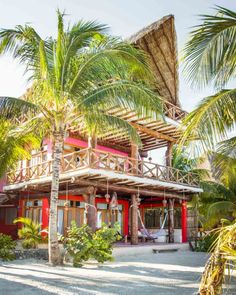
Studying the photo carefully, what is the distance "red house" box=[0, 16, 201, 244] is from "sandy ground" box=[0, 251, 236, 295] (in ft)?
12.0

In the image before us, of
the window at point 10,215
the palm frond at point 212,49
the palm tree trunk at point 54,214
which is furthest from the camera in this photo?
the window at point 10,215

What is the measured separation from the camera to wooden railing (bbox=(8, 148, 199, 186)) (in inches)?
512

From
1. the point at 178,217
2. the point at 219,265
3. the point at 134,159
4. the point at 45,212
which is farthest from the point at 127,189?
the point at 219,265

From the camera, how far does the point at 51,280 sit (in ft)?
25.1

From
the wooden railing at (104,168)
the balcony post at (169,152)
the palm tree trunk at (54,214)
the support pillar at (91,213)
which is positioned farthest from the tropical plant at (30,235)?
the balcony post at (169,152)

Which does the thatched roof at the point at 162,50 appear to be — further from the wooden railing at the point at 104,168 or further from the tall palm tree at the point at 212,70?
the tall palm tree at the point at 212,70

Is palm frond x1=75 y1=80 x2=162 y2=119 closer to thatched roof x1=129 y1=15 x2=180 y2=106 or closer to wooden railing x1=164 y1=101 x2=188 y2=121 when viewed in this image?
wooden railing x1=164 y1=101 x2=188 y2=121

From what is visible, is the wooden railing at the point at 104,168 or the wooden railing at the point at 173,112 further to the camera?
the wooden railing at the point at 173,112

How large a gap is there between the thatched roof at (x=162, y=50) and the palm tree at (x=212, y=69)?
37.0 ft

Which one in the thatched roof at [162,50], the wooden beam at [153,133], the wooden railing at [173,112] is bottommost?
the wooden beam at [153,133]

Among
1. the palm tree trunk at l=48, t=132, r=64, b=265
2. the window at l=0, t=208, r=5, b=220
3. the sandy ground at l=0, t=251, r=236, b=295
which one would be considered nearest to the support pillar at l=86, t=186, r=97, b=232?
the sandy ground at l=0, t=251, r=236, b=295

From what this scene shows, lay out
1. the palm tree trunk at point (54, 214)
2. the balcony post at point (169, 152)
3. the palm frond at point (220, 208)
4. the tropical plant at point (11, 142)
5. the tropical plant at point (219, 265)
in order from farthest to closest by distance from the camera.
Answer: the balcony post at point (169, 152) → the palm frond at point (220, 208) → the tropical plant at point (11, 142) → the palm tree trunk at point (54, 214) → the tropical plant at point (219, 265)

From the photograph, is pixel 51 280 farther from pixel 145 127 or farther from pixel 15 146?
pixel 145 127

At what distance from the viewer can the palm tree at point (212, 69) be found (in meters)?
4.31
